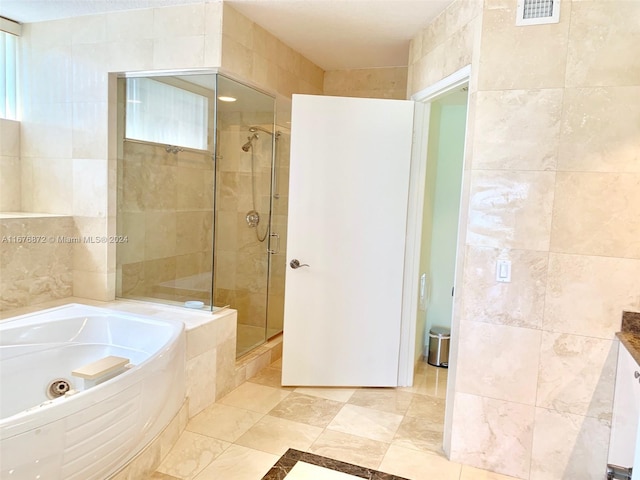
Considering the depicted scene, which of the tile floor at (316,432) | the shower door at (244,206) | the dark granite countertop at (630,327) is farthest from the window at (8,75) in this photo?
the dark granite countertop at (630,327)

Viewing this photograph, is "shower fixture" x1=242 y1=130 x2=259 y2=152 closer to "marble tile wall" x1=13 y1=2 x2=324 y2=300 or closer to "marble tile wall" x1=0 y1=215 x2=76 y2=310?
"marble tile wall" x1=13 y1=2 x2=324 y2=300

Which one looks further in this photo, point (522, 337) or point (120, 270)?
point (120, 270)

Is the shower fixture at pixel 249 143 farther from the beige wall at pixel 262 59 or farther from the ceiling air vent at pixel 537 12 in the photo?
the ceiling air vent at pixel 537 12

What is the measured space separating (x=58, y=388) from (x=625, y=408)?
9.35 ft

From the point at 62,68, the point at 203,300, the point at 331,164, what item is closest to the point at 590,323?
the point at 331,164

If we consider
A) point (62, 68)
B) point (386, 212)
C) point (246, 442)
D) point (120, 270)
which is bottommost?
point (246, 442)

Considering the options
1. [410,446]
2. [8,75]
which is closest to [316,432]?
[410,446]

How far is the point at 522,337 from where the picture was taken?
7.19ft

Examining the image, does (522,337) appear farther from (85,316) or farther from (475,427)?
(85,316)

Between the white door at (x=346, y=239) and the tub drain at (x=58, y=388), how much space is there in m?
1.35

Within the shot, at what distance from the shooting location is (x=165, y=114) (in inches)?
124

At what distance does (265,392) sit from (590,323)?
2036 mm

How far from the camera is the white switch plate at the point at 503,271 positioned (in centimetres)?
218

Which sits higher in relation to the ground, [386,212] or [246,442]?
[386,212]
